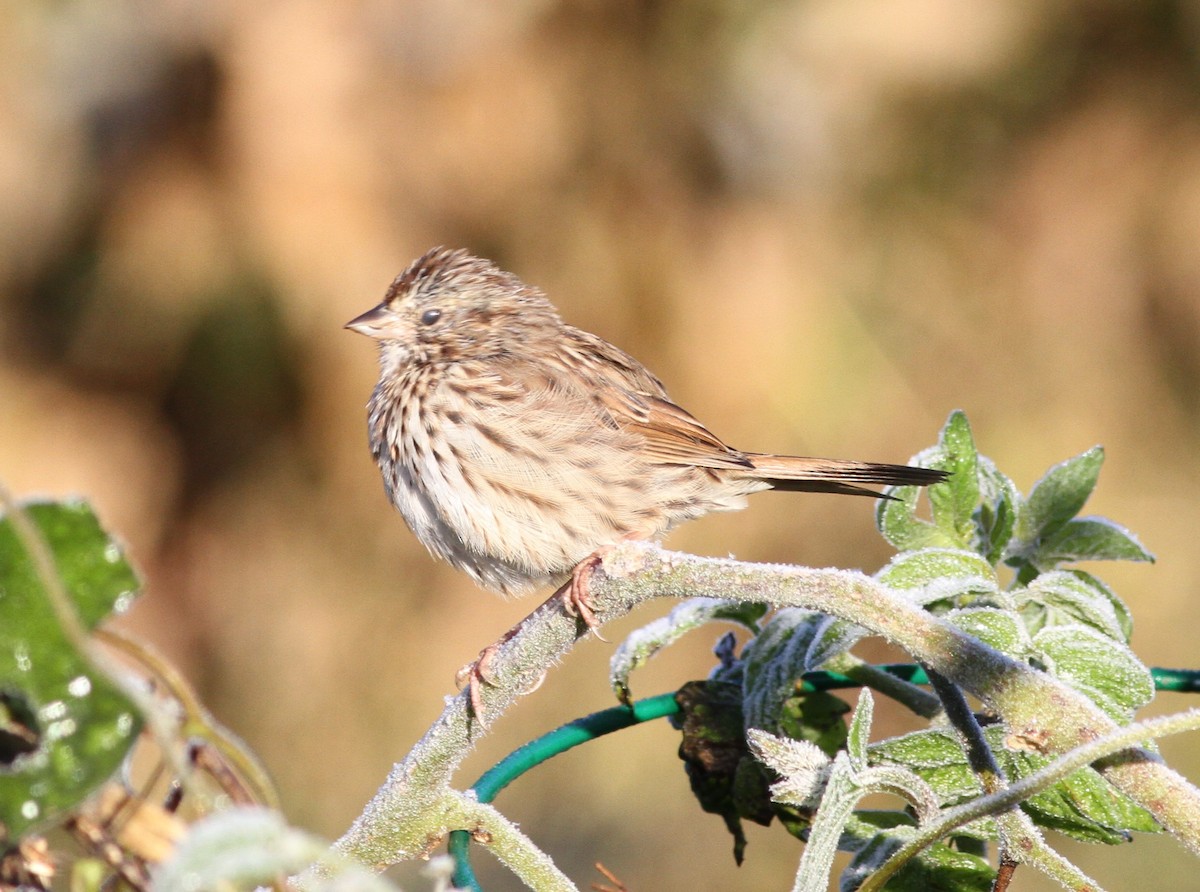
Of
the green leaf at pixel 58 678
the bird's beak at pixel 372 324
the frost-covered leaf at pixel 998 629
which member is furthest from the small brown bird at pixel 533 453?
the green leaf at pixel 58 678

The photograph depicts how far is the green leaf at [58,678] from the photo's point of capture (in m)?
0.63

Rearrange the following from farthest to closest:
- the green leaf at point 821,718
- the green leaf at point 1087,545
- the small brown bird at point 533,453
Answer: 1. the small brown bird at point 533,453
2. the green leaf at point 821,718
3. the green leaf at point 1087,545

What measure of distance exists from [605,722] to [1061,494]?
24.8 inches

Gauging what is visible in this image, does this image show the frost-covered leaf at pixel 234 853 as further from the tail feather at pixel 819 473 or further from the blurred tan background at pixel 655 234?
the blurred tan background at pixel 655 234

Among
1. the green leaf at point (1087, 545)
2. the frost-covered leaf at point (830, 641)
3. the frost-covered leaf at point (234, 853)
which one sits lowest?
the frost-covered leaf at point (234, 853)

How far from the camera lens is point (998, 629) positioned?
1.33m

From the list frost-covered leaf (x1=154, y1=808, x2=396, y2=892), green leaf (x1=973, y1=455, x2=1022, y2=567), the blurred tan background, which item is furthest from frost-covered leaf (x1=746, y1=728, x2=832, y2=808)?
the blurred tan background

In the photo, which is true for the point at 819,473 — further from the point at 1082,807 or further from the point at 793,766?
the point at 793,766

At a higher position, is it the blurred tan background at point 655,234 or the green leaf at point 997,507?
the blurred tan background at point 655,234

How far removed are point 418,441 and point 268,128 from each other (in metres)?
1.74

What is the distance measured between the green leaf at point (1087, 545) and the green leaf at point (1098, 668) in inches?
9.8

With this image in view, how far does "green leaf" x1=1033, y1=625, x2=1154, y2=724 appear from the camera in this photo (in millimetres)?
1346

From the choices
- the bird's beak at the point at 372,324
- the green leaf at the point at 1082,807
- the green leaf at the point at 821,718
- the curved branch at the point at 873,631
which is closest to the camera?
the curved branch at the point at 873,631

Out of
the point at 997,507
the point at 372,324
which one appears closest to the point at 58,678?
the point at 997,507
